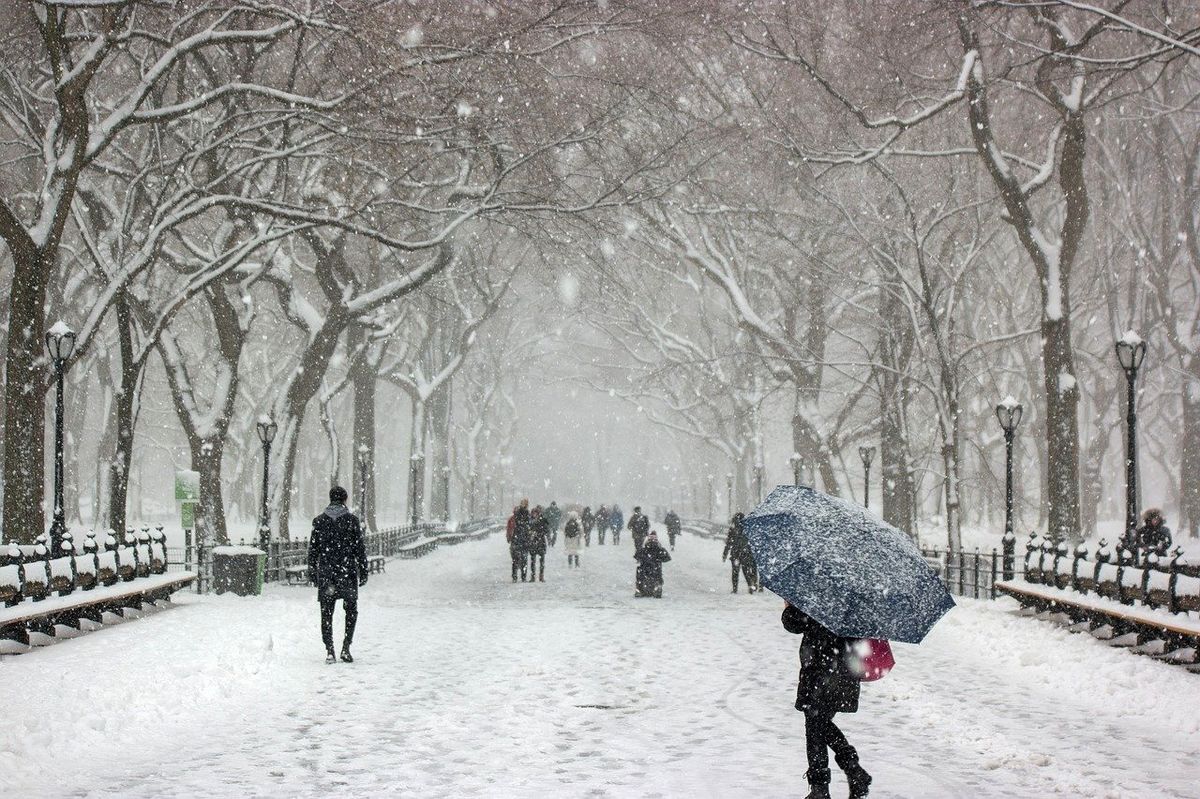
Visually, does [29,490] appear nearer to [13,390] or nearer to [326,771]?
[13,390]

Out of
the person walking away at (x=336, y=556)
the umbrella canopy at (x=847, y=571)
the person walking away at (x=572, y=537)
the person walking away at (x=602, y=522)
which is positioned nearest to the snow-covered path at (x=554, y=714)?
the person walking away at (x=336, y=556)

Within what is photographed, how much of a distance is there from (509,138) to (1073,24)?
1206 cm

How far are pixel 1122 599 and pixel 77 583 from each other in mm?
12923

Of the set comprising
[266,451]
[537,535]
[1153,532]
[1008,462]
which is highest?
[266,451]

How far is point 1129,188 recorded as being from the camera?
105 ft

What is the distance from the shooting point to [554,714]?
391 inches

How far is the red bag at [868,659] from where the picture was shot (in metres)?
6.46

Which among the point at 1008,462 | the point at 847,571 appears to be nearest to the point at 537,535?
the point at 1008,462

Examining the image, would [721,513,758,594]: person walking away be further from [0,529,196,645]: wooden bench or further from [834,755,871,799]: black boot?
[834,755,871,799]: black boot

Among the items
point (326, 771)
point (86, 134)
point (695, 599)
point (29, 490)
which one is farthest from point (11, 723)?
point (695, 599)

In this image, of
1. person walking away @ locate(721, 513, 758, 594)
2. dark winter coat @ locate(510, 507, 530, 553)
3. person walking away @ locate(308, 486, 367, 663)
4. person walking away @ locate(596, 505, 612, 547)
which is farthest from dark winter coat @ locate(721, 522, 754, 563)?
person walking away @ locate(596, 505, 612, 547)

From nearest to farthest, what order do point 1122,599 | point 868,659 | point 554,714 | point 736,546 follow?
point 868,659 → point 554,714 → point 1122,599 → point 736,546

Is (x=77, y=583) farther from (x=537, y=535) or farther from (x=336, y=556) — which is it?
(x=537, y=535)

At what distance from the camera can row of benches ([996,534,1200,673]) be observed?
42.4ft
